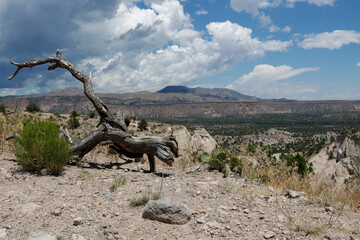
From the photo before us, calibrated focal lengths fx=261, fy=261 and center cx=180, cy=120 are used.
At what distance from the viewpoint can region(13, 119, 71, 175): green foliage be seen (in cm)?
562

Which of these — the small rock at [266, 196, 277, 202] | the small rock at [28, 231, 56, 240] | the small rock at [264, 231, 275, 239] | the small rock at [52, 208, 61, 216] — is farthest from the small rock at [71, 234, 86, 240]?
the small rock at [266, 196, 277, 202]

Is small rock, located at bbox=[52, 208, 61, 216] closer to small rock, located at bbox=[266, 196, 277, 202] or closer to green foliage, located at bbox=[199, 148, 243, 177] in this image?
small rock, located at bbox=[266, 196, 277, 202]

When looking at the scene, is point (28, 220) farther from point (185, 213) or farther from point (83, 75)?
point (83, 75)

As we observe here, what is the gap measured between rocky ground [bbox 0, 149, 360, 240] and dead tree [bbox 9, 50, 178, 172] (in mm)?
1293

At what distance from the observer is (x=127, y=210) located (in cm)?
400

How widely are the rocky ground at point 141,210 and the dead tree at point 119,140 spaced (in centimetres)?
129

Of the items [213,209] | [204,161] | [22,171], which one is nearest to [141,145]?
[204,161]

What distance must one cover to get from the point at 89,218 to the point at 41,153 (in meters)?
2.72

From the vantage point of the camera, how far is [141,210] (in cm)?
399

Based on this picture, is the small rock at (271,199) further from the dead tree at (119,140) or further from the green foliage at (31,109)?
the green foliage at (31,109)

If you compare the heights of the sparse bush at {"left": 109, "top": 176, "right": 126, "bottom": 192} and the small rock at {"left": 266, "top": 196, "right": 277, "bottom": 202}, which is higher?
the sparse bush at {"left": 109, "top": 176, "right": 126, "bottom": 192}

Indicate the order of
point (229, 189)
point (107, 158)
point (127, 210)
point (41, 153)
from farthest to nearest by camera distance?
→ point (107, 158) < point (41, 153) < point (229, 189) < point (127, 210)

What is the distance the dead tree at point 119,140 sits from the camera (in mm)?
6836

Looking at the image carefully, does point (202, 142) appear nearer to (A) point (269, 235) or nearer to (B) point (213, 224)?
(B) point (213, 224)
